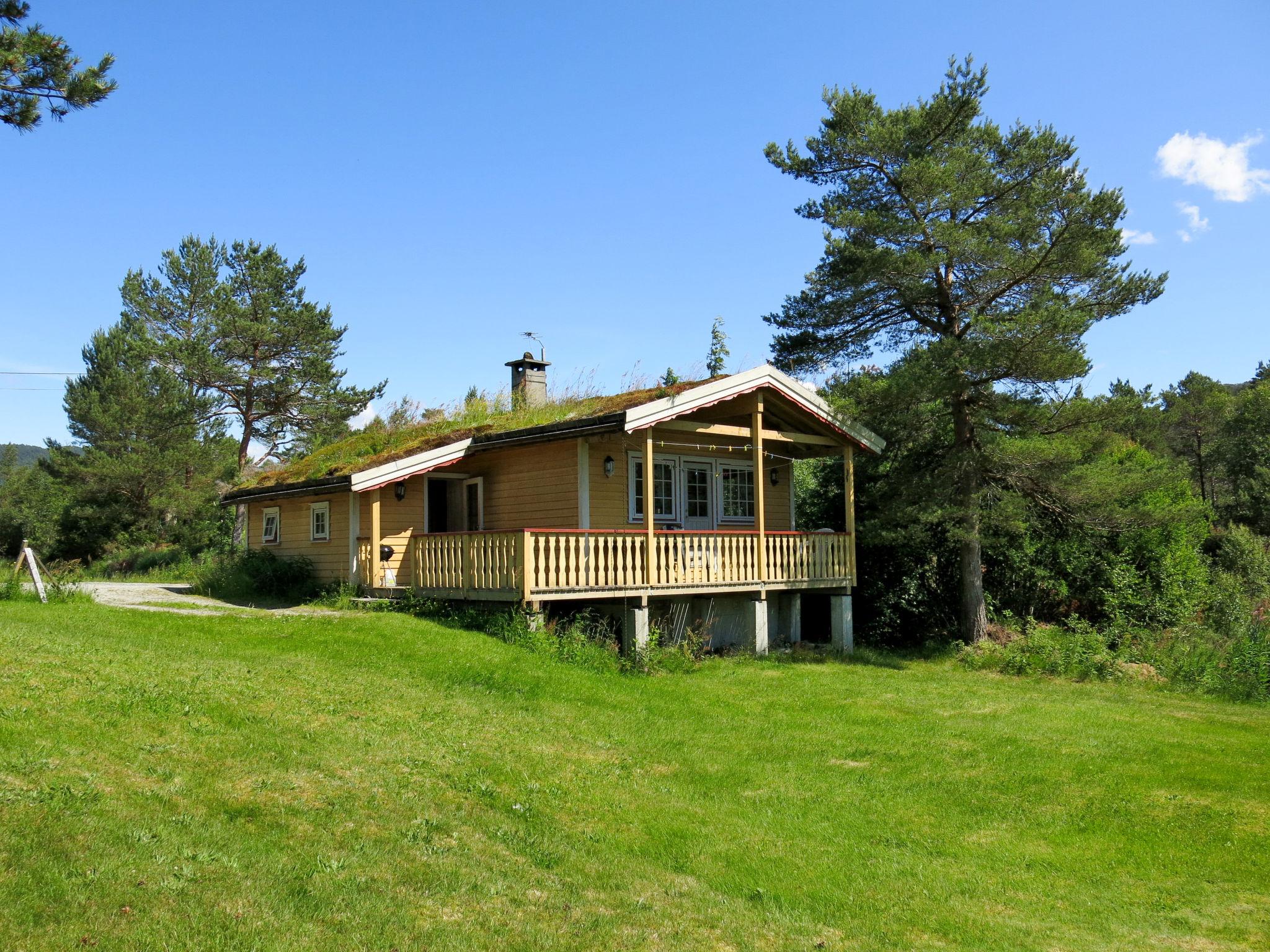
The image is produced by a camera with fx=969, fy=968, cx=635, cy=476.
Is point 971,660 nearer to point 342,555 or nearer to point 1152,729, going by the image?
point 1152,729

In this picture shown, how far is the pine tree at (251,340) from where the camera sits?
38812 millimetres

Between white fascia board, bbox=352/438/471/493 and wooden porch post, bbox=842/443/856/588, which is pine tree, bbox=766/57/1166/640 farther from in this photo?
white fascia board, bbox=352/438/471/493

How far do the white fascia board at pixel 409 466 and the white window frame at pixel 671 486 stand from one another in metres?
3.08

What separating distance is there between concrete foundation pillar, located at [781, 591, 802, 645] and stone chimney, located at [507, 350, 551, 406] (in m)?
6.88

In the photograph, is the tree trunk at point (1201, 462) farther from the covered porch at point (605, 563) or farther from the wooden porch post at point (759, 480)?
the wooden porch post at point (759, 480)

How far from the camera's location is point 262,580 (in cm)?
1959

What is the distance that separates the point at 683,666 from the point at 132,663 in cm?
786

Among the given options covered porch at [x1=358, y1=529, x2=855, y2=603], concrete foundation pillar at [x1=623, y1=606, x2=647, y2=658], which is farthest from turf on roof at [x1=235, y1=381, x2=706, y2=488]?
concrete foundation pillar at [x1=623, y1=606, x2=647, y2=658]

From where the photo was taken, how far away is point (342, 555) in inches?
730

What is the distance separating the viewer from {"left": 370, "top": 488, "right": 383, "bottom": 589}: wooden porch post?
17125 millimetres

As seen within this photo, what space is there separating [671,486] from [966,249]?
6.99 meters

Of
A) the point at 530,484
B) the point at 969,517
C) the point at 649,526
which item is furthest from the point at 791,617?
the point at 530,484

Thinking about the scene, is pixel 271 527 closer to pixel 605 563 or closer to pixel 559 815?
pixel 605 563

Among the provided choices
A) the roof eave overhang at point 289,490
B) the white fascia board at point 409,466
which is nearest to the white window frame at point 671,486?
the white fascia board at point 409,466
